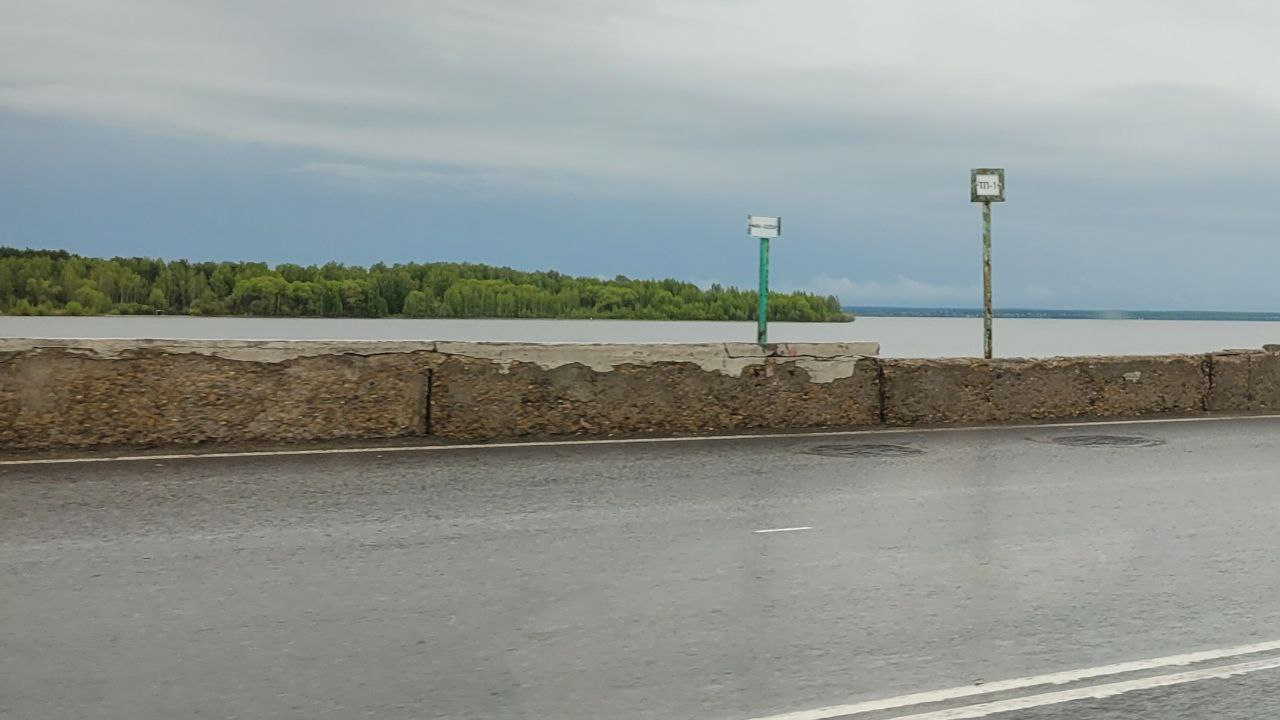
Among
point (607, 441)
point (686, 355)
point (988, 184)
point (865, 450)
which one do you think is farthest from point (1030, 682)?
point (988, 184)

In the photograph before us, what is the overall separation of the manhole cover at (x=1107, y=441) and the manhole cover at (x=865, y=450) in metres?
1.87

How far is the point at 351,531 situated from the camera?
831 centimetres

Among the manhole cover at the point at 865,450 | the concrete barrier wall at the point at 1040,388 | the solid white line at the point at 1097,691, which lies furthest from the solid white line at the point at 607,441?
the solid white line at the point at 1097,691

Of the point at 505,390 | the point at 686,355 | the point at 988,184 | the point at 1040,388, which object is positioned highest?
the point at 988,184

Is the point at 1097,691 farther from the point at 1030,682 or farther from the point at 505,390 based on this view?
the point at 505,390

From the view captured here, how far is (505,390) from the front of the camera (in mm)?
13539

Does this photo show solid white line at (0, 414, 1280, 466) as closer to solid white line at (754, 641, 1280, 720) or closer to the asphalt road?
the asphalt road

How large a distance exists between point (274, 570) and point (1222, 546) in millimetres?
5490

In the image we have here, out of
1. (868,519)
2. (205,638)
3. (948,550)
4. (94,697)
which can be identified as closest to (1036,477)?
(868,519)

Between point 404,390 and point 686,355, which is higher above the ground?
point 686,355

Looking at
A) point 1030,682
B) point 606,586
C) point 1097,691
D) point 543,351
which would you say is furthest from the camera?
point 543,351

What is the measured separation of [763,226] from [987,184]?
3670mm

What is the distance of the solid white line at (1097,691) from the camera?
4797 millimetres

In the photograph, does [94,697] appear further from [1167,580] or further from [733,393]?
[733,393]
